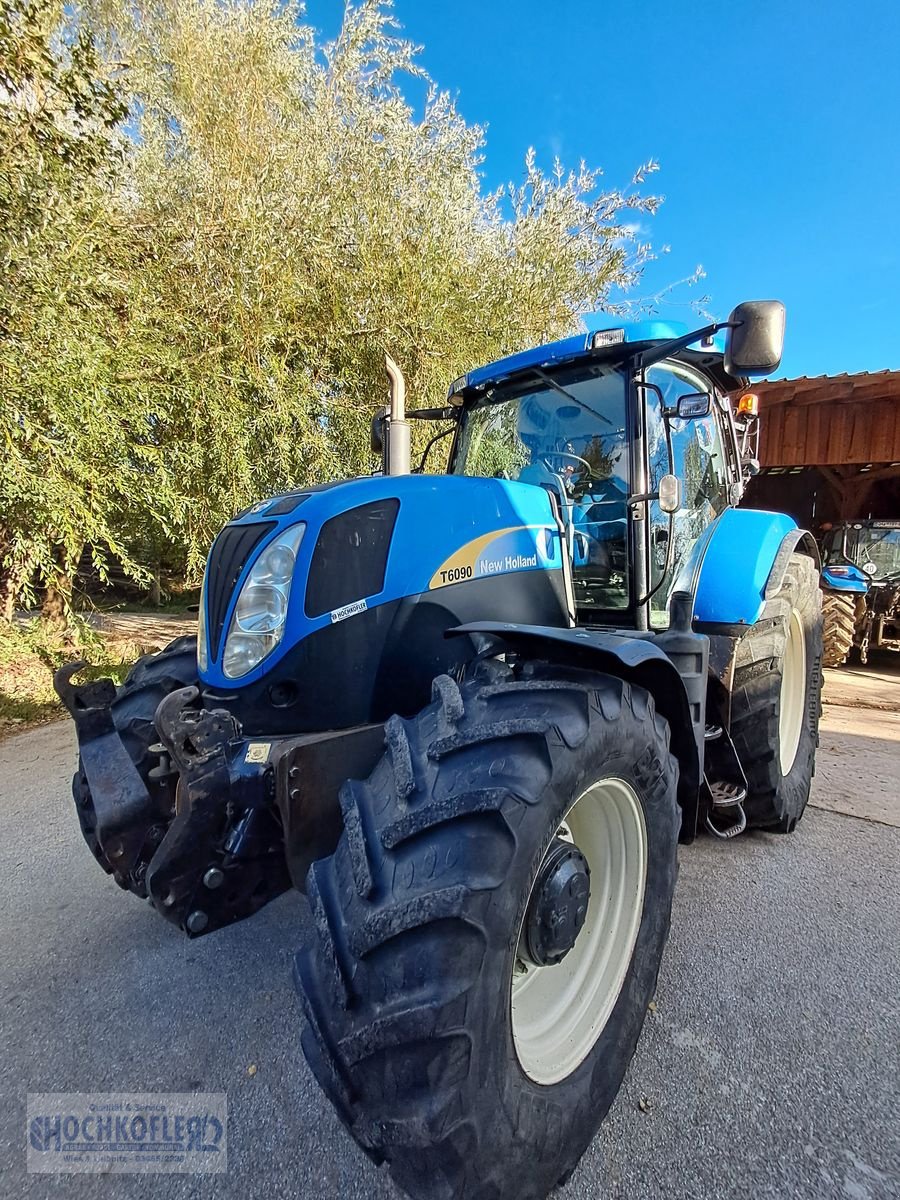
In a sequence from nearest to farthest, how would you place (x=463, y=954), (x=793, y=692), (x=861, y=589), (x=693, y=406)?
(x=463, y=954), (x=693, y=406), (x=793, y=692), (x=861, y=589)

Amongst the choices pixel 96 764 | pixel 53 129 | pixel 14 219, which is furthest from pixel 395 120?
pixel 96 764

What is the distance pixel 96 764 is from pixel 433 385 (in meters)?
6.35

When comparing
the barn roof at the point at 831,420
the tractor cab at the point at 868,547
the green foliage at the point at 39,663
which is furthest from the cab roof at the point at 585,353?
A: the barn roof at the point at 831,420

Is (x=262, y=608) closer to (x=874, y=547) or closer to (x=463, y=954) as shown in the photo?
(x=463, y=954)

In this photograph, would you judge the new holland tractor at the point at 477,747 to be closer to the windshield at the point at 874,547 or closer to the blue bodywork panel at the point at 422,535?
the blue bodywork panel at the point at 422,535

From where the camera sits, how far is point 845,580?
7316mm

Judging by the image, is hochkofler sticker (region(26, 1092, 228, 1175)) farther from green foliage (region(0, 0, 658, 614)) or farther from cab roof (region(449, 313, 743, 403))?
green foliage (region(0, 0, 658, 614))

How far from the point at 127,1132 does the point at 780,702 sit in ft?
9.12

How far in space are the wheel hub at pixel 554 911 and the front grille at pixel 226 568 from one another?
105 centimetres

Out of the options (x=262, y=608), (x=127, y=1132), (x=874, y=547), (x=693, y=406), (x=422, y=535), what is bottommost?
(x=874, y=547)

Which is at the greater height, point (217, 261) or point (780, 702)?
point (217, 261)

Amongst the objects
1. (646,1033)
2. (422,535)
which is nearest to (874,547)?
(646,1033)

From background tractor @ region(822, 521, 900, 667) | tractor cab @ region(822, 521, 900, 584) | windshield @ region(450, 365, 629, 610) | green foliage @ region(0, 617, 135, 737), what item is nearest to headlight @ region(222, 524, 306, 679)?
windshield @ region(450, 365, 629, 610)

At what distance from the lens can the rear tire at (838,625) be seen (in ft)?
22.4
